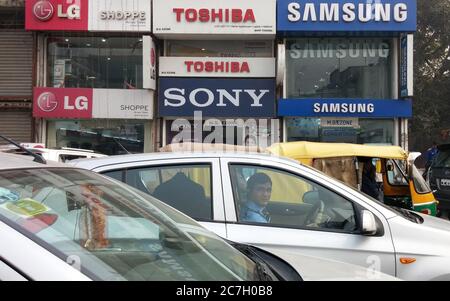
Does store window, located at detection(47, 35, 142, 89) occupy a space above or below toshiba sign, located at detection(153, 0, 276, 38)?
below

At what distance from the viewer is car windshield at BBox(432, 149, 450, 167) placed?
10.1 metres

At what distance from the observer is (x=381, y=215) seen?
12.3ft

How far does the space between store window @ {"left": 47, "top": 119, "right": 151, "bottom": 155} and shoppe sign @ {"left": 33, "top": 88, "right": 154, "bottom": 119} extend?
1.49 ft

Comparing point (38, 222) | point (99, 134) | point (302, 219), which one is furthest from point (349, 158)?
point (99, 134)

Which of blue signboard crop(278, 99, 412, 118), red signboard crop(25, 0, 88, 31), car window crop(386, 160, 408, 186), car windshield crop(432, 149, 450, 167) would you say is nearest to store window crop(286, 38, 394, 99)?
blue signboard crop(278, 99, 412, 118)

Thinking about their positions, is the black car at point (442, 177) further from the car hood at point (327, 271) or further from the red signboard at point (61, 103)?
the red signboard at point (61, 103)

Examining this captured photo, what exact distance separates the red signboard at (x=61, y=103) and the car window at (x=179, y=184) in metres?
11.2

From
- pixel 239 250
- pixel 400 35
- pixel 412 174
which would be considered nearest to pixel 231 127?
pixel 400 35

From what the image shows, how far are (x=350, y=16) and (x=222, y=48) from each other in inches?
153

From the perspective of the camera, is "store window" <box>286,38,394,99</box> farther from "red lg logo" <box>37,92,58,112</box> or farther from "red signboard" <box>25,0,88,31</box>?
"red lg logo" <box>37,92,58,112</box>

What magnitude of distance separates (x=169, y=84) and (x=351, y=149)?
8.89m

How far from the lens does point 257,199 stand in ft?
13.1

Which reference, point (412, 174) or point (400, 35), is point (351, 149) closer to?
point (412, 174)
